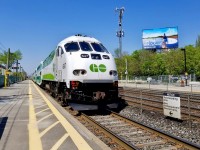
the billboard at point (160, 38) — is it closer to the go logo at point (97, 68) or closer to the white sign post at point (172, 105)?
the go logo at point (97, 68)

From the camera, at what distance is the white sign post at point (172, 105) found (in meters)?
11.5

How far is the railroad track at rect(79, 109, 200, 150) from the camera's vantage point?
7949mm

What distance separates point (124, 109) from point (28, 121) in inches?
233

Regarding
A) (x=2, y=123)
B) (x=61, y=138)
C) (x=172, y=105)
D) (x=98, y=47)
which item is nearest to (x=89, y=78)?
(x=98, y=47)

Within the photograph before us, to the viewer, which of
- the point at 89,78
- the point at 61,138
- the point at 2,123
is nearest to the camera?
the point at 61,138

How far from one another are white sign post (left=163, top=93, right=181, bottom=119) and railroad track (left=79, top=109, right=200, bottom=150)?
1.70 metres

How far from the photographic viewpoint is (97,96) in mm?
13680

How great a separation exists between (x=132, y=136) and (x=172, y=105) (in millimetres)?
3137

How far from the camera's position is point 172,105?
38.9 ft

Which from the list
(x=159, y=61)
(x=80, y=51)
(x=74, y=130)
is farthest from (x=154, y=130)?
(x=159, y=61)

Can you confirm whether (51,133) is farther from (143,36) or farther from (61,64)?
(143,36)

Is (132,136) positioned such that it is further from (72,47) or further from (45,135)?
(72,47)

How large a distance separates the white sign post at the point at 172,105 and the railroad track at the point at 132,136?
170cm

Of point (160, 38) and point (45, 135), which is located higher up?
point (160, 38)
